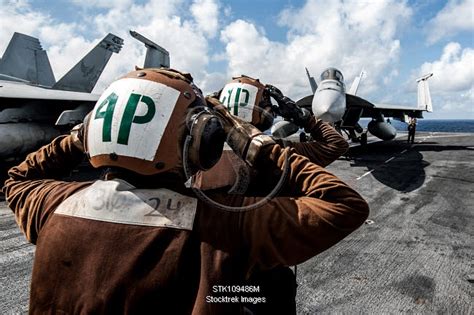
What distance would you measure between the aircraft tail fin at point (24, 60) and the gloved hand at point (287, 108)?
1697cm

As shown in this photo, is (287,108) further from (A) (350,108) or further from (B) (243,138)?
(A) (350,108)

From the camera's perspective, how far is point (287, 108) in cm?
252

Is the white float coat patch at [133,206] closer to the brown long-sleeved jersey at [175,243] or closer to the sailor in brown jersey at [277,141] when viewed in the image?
the brown long-sleeved jersey at [175,243]

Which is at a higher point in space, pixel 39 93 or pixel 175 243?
pixel 39 93

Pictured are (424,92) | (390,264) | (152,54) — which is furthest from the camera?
(424,92)

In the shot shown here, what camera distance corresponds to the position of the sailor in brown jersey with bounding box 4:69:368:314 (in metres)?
1.33

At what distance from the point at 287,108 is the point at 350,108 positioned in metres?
17.2

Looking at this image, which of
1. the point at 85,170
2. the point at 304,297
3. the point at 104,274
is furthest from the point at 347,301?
the point at 85,170

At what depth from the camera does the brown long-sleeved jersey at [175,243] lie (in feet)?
4.36

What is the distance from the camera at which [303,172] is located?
1.47 metres

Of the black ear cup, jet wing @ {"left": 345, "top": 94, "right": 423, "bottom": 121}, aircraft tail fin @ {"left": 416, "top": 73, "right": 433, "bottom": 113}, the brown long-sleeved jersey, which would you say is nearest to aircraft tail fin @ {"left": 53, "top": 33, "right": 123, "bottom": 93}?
jet wing @ {"left": 345, "top": 94, "right": 423, "bottom": 121}

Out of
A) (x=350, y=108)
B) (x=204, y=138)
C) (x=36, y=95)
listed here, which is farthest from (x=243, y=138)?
(x=350, y=108)

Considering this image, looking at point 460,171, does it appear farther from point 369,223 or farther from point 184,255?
point 184,255

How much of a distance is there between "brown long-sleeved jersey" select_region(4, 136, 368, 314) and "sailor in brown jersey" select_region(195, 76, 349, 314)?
1.14 ft
